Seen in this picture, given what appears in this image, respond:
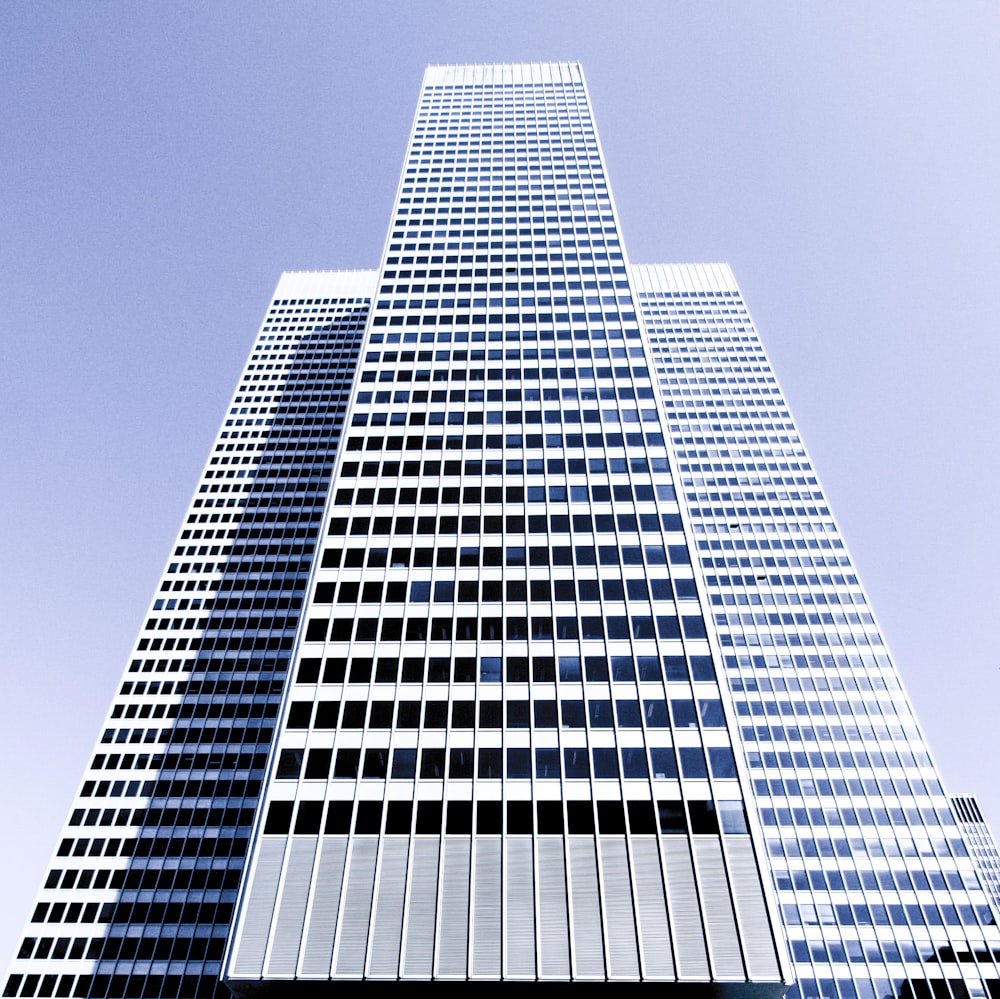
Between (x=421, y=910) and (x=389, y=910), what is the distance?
1345 millimetres

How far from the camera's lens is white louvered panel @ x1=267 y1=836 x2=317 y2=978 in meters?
28.9

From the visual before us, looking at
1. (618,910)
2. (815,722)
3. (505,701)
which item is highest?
(815,722)

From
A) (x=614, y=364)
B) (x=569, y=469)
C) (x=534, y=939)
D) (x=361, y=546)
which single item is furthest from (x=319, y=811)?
(x=614, y=364)

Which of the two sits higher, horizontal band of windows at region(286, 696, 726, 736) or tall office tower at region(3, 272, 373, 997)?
tall office tower at region(3, 272, 373, 997)

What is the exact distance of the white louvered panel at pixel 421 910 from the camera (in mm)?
28750

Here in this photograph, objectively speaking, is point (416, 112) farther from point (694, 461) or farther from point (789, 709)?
point (789, 709)

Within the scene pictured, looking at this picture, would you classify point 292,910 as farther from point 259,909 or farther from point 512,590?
point 512,590

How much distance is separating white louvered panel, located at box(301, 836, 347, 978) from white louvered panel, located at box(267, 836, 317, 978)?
0.37 meters

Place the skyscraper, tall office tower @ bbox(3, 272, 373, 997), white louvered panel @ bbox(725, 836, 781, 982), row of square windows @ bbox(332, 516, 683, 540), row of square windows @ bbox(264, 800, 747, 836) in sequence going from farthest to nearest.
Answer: tall office tower @ bbox(3, 272, 373, 997), row of square windows @ bbox(332, 516, 683, 540), row of square windows @ bbox(264, 800, 747, 836), the skyscraper, white louvered panel @ bbox(725, 836, 781, 982)

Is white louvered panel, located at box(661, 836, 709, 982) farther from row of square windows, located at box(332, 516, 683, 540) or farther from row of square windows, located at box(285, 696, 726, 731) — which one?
row of square windows, located at box(332, 516, 683, 540)

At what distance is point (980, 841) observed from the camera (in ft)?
580

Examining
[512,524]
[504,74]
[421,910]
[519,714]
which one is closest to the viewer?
[421,910]

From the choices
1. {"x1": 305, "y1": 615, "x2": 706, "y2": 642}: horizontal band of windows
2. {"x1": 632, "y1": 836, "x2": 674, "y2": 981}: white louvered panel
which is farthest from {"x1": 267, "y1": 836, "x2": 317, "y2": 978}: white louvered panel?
{"x1": 632, "y1": 836, "x2": 674, "y2": 981}: white louvered panel

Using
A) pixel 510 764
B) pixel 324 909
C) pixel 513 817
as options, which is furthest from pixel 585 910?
pixel 324 909
